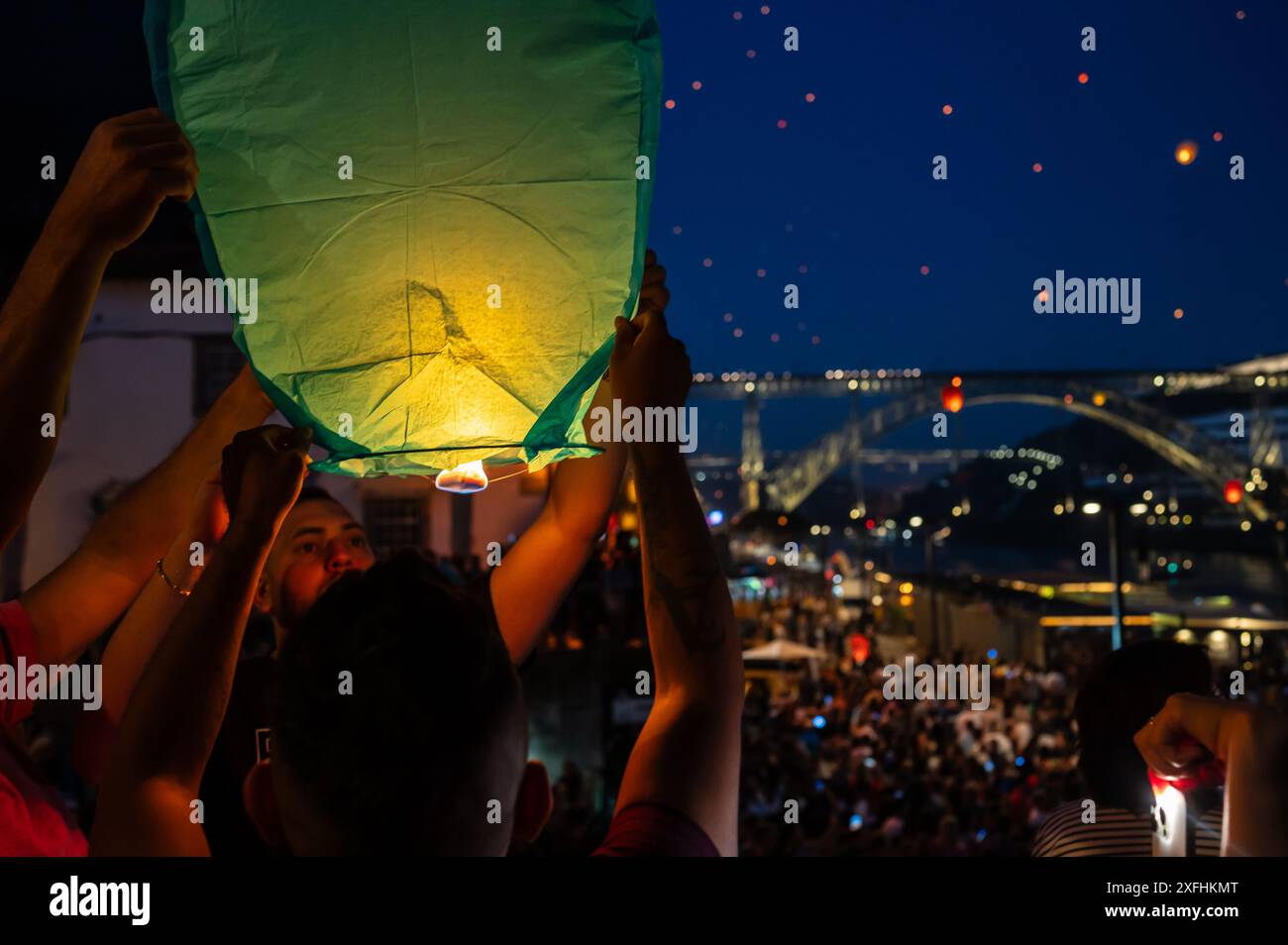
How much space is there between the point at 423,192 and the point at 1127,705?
171 centimetres

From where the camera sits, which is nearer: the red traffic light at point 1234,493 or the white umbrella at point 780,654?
the white umbrella at point 780,654

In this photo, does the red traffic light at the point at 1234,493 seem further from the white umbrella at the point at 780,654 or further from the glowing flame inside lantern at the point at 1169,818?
the glowing flame inside lantern at the point at 1169,818

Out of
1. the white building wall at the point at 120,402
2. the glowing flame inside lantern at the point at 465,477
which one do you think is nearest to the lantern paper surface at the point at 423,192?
the glowing flame inside lantern at the point at 465,477

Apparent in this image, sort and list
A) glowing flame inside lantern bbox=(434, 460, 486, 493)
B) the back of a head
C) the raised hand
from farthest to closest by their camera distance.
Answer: glowing flame inside lantern bbox=(434, 460, 486, 493) → the raised hand → the back of a head

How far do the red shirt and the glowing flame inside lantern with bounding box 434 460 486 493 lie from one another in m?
0.64

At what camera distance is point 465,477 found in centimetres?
160

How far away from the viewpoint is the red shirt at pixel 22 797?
4.38 feet

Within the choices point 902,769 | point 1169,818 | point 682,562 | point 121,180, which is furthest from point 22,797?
point 902,769

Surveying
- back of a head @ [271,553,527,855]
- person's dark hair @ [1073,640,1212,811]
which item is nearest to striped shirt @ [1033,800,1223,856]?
person's dark hair @ [1073,640,1212,811]

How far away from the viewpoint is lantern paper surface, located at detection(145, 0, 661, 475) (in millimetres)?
1366

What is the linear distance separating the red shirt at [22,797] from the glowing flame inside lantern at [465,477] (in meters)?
0.64

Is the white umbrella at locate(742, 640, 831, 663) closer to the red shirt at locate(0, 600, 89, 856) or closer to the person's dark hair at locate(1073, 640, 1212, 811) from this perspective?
the person's dark hair at locate(1073, 640, 1212, 811)

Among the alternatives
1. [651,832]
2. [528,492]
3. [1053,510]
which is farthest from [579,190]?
[1053,510]
